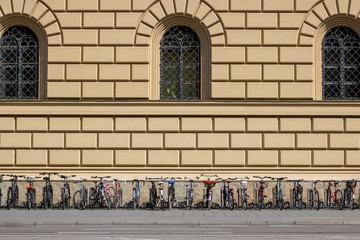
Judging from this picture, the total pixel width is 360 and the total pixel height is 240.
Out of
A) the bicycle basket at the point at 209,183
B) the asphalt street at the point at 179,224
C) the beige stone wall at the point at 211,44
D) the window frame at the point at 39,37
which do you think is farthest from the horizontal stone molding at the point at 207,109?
the asphalt street at the point at 179,224

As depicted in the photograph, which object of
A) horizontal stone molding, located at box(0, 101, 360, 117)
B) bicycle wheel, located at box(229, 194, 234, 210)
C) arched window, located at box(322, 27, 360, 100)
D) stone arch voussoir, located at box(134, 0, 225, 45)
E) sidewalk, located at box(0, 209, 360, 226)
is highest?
stone arch voussoir, located at box(134, 0, 225, 45)

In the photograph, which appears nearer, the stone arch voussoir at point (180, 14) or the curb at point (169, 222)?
the curb at point (169, 222)

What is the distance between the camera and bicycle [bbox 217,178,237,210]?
20541mm

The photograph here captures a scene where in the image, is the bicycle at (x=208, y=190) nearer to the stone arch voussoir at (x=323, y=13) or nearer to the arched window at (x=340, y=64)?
the arched window at (x=340, y=64)

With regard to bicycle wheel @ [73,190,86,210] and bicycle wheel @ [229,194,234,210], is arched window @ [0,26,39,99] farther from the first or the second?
bicycle wheel @ [229,194,234,210]

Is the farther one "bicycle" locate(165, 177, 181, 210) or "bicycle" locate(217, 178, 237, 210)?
"bicycle" locate(217, 178, 237, 210)

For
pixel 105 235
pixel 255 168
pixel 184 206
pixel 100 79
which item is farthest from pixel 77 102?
pixel 105 235

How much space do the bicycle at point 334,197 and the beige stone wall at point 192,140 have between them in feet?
1.91

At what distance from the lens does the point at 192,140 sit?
2105cm

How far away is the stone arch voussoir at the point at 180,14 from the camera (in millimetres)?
21359

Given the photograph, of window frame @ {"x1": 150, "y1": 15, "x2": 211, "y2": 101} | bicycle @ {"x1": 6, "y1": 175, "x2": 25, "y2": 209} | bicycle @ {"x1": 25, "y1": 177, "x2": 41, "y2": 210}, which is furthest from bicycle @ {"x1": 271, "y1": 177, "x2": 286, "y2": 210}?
bicycle @ {"x1": 6, "y1": 175, "x2": 25, "y2": 209}

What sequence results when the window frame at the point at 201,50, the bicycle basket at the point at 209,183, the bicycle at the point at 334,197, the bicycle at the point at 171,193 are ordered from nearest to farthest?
the bicycle basket at the point at 209,183 → the bicycle at the point at 171,193 → the bicycle at the point at 334,197 → the window frame at the point at 201,50

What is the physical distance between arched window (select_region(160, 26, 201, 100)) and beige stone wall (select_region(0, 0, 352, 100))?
0.51 metres

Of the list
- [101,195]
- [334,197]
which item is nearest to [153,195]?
[101,195]
